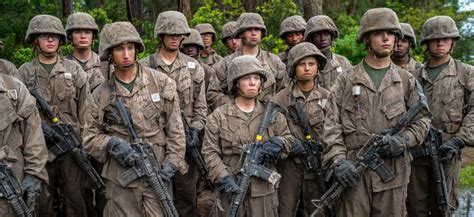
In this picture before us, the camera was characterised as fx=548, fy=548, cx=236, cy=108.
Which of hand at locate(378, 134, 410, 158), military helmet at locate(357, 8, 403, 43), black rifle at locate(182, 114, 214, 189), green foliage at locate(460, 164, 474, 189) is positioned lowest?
green foliage at locate(460, 164, 474, 189)

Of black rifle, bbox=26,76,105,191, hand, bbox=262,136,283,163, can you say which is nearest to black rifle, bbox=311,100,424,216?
hand, bbox=262,136,283,163

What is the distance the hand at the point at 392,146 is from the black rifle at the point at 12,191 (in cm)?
332

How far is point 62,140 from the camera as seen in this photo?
256 inches

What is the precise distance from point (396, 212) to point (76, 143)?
147 inches

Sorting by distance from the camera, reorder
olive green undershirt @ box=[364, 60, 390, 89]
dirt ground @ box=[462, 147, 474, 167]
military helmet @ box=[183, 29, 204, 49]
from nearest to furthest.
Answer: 1. olive green undershirt @ box=[364, 60, 390, 89]
2. military helmet @ box=[183, 29, 204, 49]
3. dirt ground @ box=[462, 147, 474, 167]

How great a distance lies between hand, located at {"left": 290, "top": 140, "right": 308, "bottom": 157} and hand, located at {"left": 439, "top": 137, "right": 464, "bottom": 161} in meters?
1.60

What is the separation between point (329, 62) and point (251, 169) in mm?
2608

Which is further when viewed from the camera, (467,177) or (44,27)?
A: (467,177)

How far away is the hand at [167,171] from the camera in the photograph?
5.23m

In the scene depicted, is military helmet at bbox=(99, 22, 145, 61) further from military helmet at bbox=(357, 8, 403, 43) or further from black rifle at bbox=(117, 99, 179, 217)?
military helmet at bbox=(357, 8, 403, 43)

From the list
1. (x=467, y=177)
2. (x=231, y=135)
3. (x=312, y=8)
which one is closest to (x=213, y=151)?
(x=231, y=135)

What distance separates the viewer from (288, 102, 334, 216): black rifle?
617cm

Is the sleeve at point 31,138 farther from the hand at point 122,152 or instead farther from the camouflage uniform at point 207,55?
the camouflage uniform at point 207,55

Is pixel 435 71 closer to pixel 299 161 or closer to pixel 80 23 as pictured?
pixel 299 161
